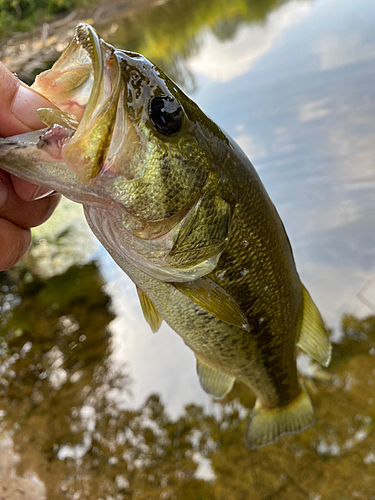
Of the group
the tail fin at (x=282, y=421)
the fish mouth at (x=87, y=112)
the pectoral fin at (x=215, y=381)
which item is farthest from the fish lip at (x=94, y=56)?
the tail fin at (x=282, y=421)

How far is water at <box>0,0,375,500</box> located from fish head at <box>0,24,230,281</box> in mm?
2534

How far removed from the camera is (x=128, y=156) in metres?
0.96

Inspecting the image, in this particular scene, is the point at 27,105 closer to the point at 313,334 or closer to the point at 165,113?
the point at 165,113

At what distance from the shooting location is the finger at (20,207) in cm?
108

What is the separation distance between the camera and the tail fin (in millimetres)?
1721

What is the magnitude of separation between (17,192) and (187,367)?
3.05 m

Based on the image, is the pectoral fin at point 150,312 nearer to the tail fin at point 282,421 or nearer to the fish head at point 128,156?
the fish head at point 128,156

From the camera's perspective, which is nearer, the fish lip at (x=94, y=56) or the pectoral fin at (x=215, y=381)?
the fish lip at (x=94, y=56)

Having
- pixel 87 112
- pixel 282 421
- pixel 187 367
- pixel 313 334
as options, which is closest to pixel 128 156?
pixel 87 112

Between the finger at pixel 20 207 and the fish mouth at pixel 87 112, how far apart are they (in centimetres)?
27

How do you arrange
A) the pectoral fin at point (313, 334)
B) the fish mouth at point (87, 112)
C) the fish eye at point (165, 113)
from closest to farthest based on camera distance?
the fish mouth at point (87, 112) < the fish eye at point (165, 113) < the pectoral fin at point (313, 334)

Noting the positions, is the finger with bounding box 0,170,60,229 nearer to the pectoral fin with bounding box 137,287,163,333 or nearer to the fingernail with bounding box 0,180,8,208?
the fingernail with bounding box 0,180,8,208

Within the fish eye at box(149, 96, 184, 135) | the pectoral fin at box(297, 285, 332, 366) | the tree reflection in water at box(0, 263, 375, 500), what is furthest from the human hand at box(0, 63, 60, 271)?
the tree reflection in water at box(0, 263, 375, 500)

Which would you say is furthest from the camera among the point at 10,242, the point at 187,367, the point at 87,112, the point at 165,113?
the point at 187,367
